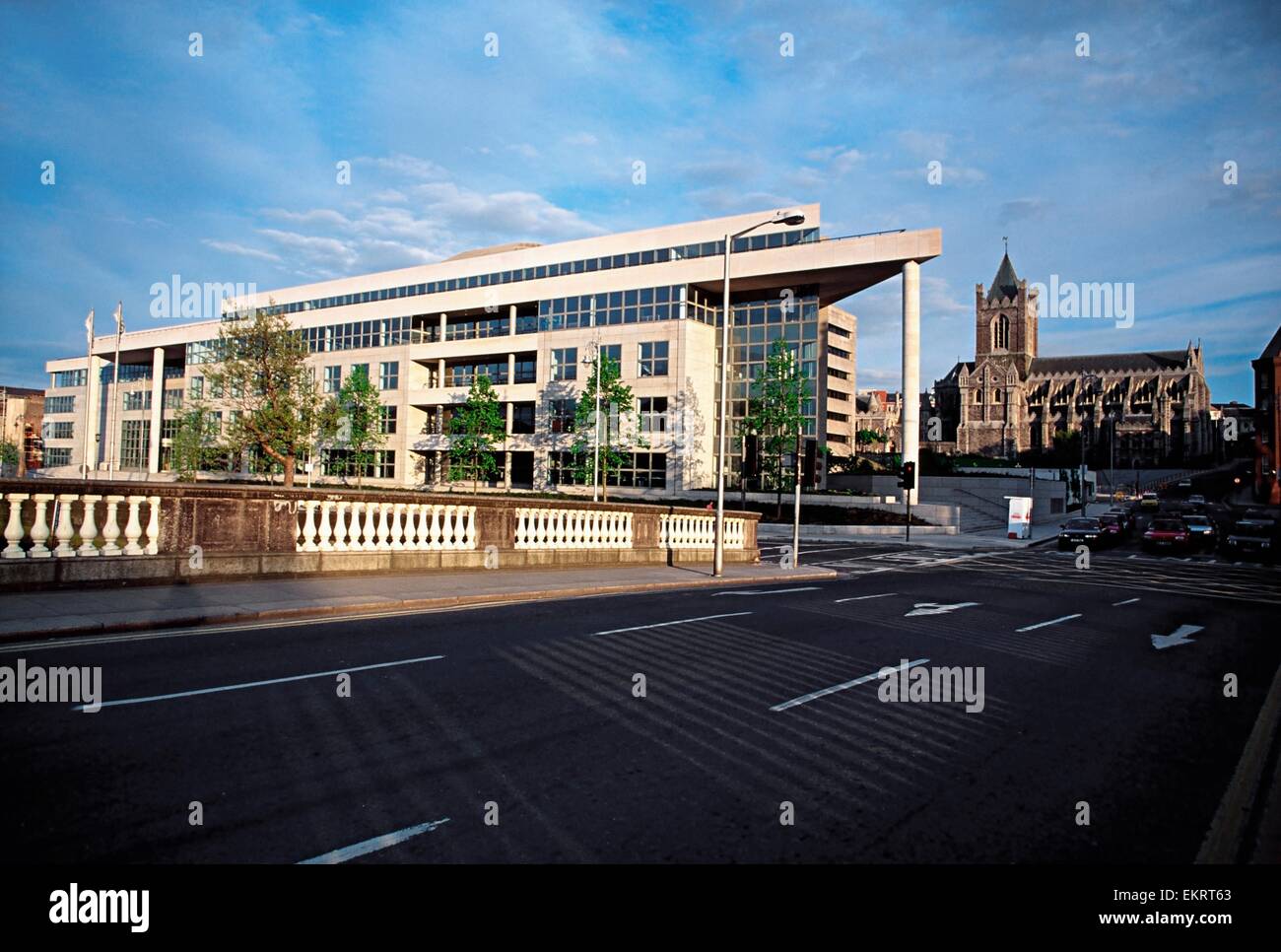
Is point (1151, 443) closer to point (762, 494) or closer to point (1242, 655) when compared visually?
point (762, 494)

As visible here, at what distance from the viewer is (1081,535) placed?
36.3m

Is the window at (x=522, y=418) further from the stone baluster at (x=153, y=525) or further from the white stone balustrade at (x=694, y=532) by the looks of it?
the stone baluster at (x=153, y=525)

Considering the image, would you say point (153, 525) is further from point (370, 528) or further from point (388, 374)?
point (388, 374)

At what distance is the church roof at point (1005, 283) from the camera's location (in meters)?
154

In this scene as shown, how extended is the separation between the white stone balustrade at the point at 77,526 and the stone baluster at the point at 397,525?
4440 mm

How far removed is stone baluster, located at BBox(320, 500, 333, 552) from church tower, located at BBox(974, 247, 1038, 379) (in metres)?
160

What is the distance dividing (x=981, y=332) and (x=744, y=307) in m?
122

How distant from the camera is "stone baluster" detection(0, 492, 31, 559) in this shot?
10773 mm

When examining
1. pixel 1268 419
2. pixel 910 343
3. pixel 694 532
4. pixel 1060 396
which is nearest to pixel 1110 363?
pixel 1060 396

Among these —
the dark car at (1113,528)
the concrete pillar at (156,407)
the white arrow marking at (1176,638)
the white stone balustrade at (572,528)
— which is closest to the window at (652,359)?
the dark car at (1113,528)

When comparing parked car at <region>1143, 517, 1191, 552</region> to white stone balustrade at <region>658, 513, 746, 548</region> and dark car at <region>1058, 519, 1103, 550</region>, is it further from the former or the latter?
white stone balustrade at <region>658, 513, 746, 548</region>

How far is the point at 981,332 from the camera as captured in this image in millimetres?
158875

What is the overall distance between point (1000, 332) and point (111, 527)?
170m
